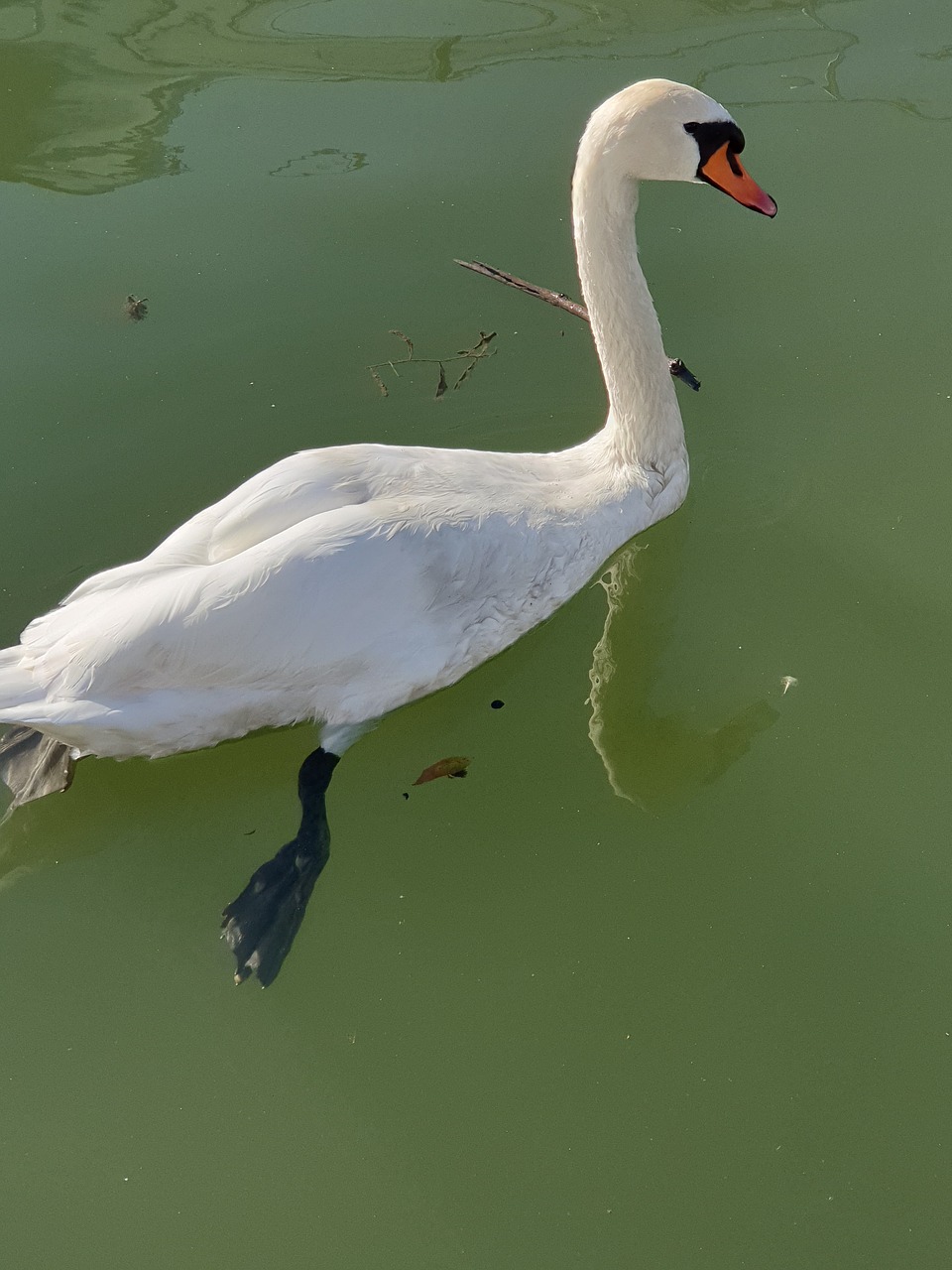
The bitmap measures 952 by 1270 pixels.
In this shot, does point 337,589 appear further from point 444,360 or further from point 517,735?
point 444,360

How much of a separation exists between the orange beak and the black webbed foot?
2.14 m

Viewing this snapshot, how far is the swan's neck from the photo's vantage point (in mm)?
3918

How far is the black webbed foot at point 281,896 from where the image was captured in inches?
132

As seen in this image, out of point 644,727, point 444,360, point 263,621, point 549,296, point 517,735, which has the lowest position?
point 644,727

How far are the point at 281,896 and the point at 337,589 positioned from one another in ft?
2.77

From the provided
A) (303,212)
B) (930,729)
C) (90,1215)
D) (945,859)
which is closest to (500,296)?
(303,212)

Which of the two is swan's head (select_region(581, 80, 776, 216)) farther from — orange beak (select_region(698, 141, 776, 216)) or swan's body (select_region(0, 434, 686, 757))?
swan's body (select_region(0, 434, 686, 757))

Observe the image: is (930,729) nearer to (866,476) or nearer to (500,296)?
(866,476)

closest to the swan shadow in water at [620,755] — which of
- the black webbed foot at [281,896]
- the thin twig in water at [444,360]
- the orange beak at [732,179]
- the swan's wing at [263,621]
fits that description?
the black webbed foot at [281,896]

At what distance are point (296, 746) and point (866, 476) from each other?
227cm

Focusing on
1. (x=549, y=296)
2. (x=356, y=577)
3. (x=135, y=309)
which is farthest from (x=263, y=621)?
(x=135, y=309)

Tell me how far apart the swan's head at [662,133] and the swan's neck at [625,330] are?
13 centimetres

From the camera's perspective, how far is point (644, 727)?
4016 millimetres

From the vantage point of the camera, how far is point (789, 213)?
558 cm
